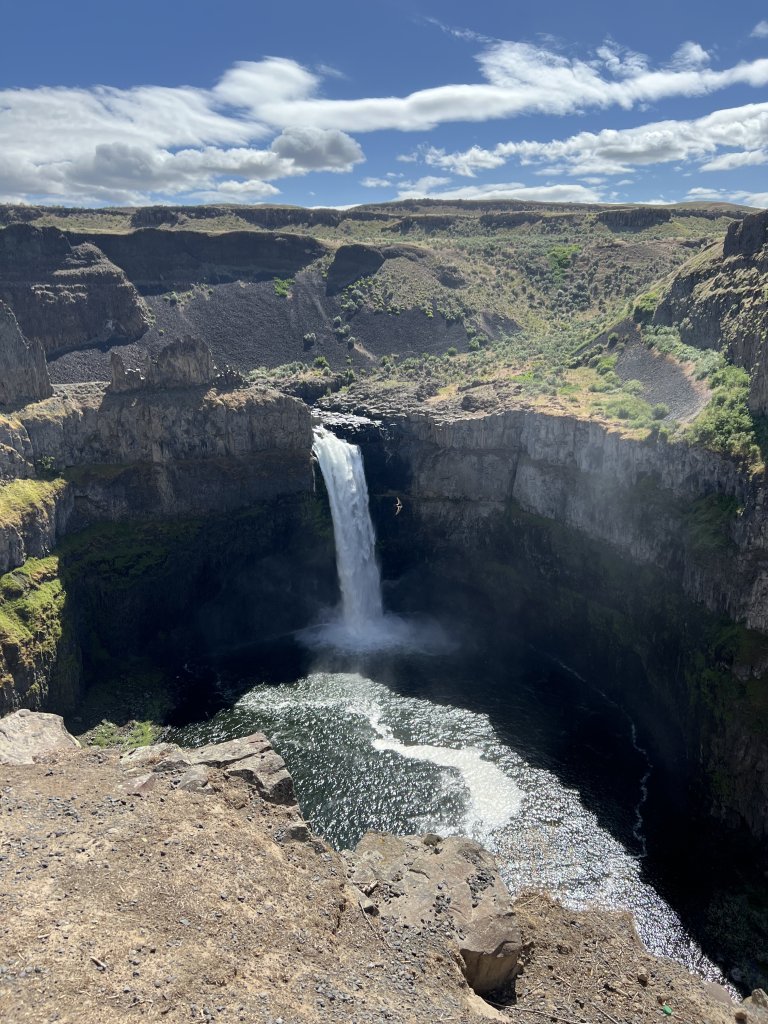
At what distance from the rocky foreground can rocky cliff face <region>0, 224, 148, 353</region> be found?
302 ft

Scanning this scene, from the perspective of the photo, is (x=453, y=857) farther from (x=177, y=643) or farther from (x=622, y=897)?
(x=177, y=643)

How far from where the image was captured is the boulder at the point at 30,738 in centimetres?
3666

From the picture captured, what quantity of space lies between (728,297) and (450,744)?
175 ft

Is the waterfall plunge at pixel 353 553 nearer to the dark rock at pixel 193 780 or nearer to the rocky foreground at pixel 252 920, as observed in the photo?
the rocky foreground at pixel 252 920

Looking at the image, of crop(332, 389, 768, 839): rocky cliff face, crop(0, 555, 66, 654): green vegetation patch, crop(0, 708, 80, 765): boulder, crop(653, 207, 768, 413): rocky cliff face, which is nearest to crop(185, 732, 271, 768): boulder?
crop(0, 708, 80, 765): boulder

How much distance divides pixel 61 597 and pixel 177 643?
46.3 feet

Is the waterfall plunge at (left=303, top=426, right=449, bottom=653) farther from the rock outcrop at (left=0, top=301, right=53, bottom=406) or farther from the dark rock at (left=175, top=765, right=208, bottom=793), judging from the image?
the dark rock at (left=175, top=765, right=208, bottom=793)

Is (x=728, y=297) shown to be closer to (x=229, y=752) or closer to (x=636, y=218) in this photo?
(x=229, y=752)

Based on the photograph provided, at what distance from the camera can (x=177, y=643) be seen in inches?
2793

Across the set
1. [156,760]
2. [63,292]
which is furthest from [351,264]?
[156,760]

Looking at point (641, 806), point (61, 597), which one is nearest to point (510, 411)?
point (641, 806)

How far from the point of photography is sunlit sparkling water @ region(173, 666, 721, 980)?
42438 millimetres

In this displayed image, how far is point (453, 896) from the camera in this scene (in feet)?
102

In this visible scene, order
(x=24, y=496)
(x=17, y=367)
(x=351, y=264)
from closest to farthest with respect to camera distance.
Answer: (x=24, y=496) → (x=17, y=367) → (x=351, y=264)
